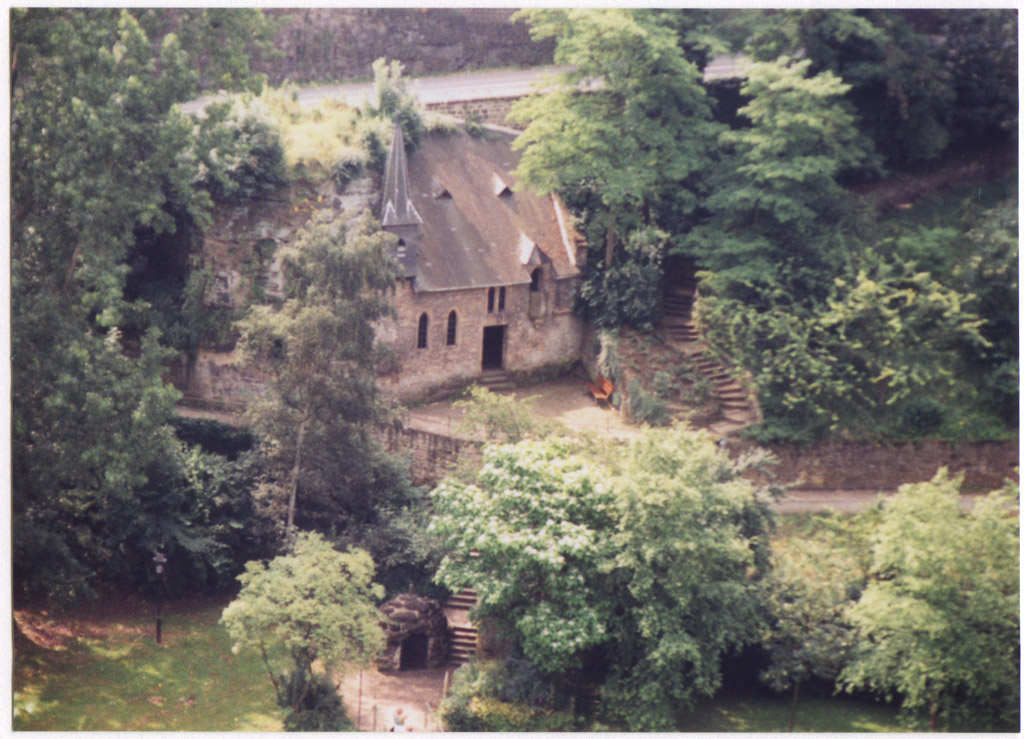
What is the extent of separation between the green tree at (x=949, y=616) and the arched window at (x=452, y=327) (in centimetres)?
1624

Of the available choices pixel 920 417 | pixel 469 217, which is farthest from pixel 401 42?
pixel 920 417

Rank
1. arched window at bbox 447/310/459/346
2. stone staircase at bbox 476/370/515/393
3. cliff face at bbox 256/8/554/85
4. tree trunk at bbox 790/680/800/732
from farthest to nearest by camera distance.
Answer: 1. cliff face at bbox 256/8/554/85
2. stone staircase at bbox 476/370/515/393
3. arched window at bbox 447/310/459/346
4. tree trunk at bbox 790/680/800/732

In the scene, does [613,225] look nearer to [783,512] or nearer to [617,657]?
[783,512]

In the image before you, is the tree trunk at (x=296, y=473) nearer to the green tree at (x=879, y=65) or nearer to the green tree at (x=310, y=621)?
the green tree at (x=310, y=621)

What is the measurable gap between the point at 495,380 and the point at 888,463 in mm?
12480

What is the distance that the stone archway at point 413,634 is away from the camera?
35281 mm

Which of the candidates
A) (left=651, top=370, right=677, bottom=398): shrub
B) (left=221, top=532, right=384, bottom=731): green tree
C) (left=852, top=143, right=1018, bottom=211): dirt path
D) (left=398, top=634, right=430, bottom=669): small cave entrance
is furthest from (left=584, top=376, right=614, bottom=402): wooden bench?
(left=221, top=532, right=384, bottom=731): green tree

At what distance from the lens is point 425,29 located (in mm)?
46562

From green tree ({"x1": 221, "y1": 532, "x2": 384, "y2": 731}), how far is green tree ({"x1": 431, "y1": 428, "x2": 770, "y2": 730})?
244 centimetres

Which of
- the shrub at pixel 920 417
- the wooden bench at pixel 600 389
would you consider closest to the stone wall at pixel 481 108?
the wooden bench at pixel 600 389

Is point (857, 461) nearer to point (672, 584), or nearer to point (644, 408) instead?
point (644, 408)

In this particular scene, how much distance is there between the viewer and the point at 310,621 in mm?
31297

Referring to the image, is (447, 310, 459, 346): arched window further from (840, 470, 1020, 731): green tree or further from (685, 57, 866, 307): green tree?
(840, 470, 1020, 731): green tree

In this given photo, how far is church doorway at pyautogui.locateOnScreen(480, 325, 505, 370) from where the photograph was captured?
4416 centimetres
